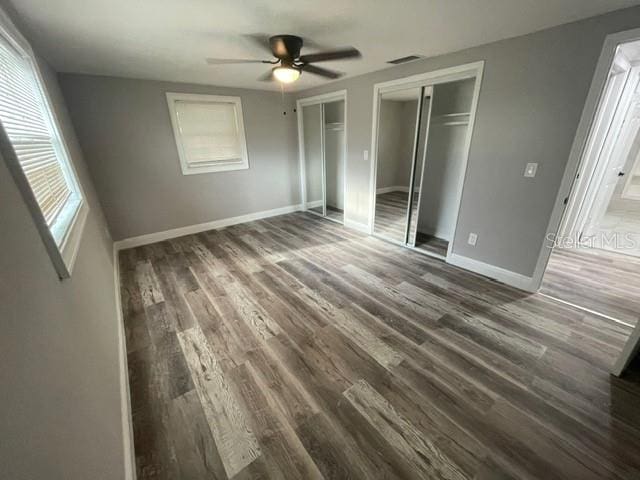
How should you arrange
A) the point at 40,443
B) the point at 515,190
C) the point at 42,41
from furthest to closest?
the point at 515,190 < the point at 42,41 < the point at 40,443

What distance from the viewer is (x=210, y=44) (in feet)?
7.59

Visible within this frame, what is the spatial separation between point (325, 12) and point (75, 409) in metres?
2.51

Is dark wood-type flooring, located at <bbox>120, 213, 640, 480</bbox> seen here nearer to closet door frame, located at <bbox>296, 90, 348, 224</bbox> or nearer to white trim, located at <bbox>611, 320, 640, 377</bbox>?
white trim, located at <bbox>611, 320, 640, 377</bbox>

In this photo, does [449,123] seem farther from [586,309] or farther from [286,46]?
[586,309]

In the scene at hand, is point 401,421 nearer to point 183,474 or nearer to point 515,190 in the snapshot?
point 183,474


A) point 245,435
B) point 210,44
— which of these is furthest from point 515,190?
point 210,44

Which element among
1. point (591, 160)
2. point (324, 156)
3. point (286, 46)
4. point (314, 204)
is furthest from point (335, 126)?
point (591, 160)

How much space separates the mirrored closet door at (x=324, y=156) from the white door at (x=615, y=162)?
12.0 ft

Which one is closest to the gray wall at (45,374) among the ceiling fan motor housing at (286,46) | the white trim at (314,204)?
the ceiling fan motor housing at (286,46)

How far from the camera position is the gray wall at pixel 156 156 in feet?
10.8

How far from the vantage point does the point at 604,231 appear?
12.7ft

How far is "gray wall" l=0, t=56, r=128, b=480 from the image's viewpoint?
0.56 meters

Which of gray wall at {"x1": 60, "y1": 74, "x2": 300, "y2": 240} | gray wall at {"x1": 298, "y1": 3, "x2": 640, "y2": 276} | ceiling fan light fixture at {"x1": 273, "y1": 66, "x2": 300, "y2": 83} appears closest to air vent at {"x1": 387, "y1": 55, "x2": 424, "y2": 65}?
gray wall at {"x1": 298, "y1": 3, "x2": 640, "y2": 276}

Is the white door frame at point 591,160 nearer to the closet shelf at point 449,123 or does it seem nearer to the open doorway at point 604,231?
the open doorway at point 604,231
